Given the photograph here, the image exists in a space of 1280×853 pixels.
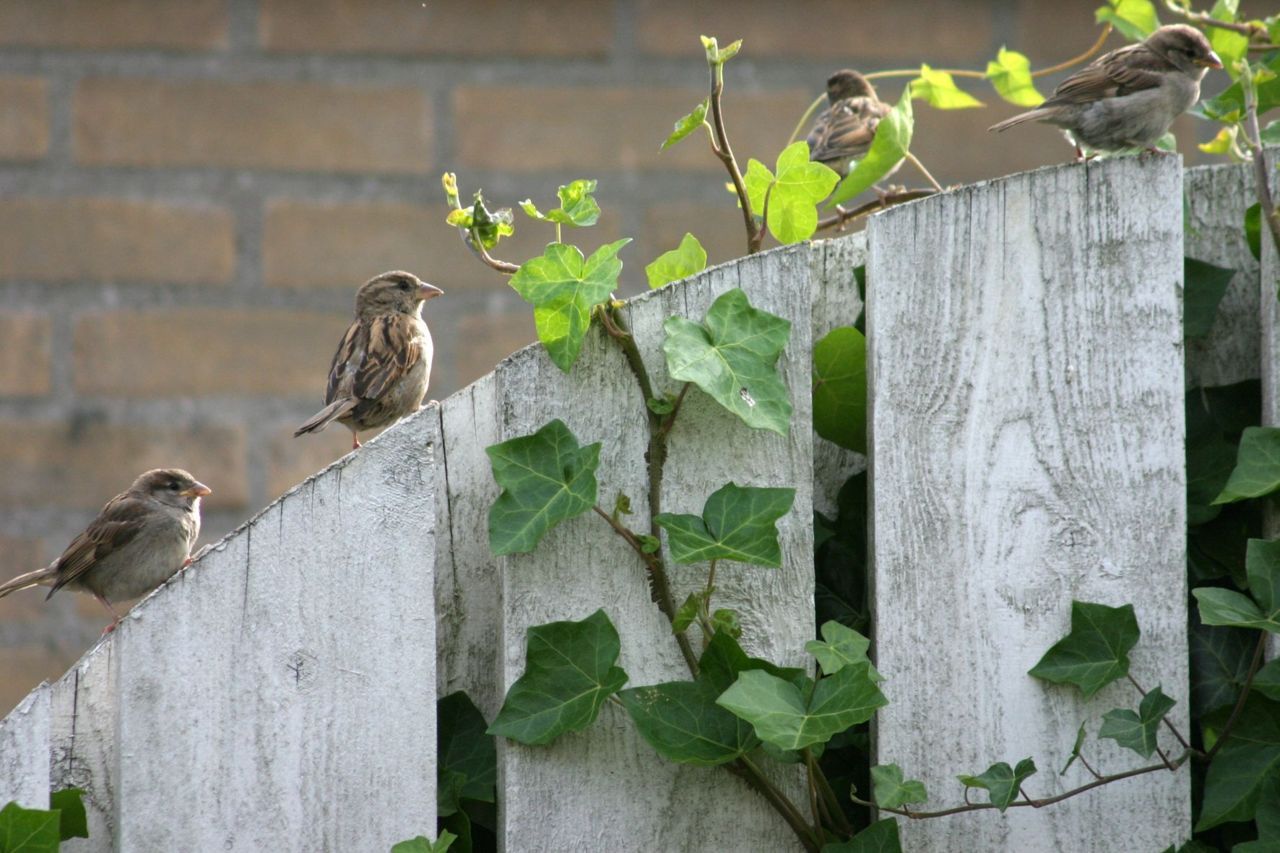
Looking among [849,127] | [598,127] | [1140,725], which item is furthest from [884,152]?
[849,127]

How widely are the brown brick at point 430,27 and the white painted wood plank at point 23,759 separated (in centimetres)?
206

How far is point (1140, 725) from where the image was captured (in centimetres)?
159

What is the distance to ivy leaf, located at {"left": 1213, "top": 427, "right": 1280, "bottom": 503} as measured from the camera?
1.66m

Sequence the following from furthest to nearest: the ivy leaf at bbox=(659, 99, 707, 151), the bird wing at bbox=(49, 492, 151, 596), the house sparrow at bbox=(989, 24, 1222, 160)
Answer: the bird wing at bbox=(49, 492, 151, 596), the house sparrow at bbox=(989, 24, 1222, 160), the ivy leaf at bbox=(659, 99, 707, 151)

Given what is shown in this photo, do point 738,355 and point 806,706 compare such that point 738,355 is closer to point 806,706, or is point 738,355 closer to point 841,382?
point 841,382

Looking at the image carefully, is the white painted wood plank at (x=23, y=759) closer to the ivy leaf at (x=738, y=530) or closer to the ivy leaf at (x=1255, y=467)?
the ivy leaf at (x=738, y=530)

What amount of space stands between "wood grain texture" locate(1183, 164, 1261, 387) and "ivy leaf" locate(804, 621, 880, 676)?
0.58 m

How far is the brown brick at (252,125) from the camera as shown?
3236mm

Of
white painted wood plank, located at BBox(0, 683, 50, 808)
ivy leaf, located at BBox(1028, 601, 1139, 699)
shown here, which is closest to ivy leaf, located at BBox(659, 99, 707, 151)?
ivy leaf, located at BBox(1028, 601, 1139, 699)

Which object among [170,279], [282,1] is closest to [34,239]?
[170,279]

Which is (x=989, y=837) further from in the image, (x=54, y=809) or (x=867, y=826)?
(x=54, y=809)

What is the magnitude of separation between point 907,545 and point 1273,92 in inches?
29.8

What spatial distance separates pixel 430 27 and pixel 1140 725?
224 cm

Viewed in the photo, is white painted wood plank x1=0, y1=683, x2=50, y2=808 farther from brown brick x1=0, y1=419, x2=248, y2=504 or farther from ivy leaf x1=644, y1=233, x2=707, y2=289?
brown brick x1=0, y1=419, x2=248, y2=504
